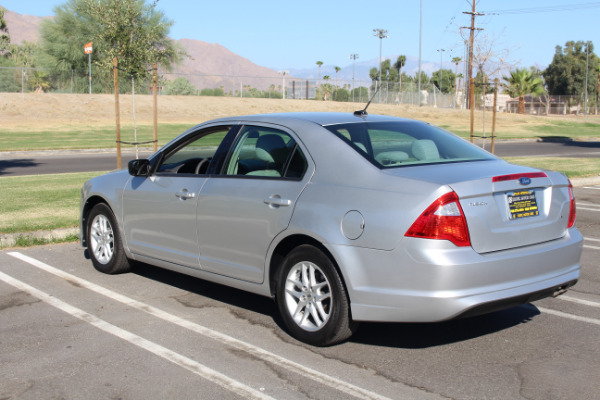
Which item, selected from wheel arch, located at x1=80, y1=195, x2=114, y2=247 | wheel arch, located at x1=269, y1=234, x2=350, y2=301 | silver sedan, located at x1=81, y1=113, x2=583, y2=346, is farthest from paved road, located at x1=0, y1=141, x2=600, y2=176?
wheel arch, located at x1=269, y1=234, x2=350, y2=301

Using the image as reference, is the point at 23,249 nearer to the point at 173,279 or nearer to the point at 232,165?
the point at 173,279

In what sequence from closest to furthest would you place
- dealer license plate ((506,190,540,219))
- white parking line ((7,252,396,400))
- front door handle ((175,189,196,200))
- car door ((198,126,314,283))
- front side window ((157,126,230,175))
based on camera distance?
white parking line ((7,252,396,400)) → dealer license plate ((506,190,540,219)) → car door ((198,126,314,283)) → front door handle ((175,189,196,200)) → front side window ((157,126,230,175))

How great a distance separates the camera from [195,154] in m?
6.54

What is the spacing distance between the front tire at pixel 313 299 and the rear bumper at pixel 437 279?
0.13 m

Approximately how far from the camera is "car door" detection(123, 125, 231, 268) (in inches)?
235

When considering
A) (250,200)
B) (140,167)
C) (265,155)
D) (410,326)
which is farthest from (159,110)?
(410,326)

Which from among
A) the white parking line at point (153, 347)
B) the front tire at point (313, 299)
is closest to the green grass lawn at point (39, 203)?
the white parking line at point (153, 347)

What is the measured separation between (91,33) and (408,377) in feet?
168

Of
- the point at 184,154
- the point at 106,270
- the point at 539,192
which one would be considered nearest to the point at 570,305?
the point at 539,192

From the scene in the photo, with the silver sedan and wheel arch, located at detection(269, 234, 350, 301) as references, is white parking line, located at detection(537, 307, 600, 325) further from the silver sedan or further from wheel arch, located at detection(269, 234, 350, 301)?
wheel arch, located at detection(269, 234, 350, 301)

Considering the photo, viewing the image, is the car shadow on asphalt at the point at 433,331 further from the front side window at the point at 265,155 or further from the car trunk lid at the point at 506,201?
the front side window at the point at 265,155

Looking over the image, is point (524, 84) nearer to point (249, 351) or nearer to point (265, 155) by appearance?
point (265, 155)

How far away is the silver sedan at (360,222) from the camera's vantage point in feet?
14.3

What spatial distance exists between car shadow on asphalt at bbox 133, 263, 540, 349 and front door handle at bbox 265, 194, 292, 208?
987 mm
